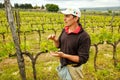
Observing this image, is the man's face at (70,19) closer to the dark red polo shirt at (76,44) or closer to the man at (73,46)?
the man at (73,46)

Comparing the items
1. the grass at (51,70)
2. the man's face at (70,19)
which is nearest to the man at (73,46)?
the man's face at (70,19)

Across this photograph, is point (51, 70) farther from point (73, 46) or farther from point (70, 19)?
point (70, 19)

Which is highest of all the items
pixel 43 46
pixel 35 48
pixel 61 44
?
pixel 61 44

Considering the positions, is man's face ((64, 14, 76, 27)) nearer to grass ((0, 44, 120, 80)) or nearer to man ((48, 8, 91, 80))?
man ((48, 8, 91, 80))

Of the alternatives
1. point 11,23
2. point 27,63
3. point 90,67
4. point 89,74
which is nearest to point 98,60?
point 90,67

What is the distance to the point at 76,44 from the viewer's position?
13.1 feet

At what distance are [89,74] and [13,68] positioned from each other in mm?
3033

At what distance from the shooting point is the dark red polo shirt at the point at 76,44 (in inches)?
152

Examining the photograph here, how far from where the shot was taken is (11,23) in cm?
533

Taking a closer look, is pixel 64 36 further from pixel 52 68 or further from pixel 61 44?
pixel 52 68

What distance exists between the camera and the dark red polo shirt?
3.87m

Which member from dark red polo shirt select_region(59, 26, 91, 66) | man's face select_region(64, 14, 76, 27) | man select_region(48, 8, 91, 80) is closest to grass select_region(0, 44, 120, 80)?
man select_region(48, 8, 91, 80)

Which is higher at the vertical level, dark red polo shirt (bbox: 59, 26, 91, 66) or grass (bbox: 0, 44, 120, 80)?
dark red polo shirt (bbox: 59, 26, 91, 66)

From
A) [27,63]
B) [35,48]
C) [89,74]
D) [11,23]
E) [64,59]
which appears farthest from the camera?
[35,48]
